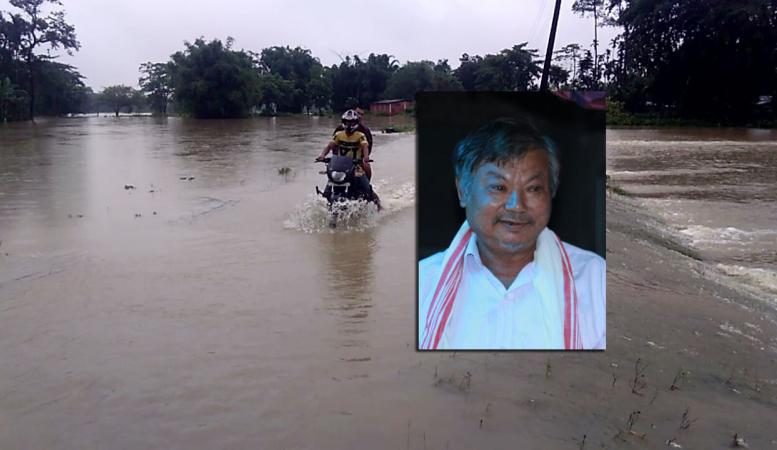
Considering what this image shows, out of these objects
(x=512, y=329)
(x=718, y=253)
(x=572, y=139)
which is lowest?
(x=718, y=253)

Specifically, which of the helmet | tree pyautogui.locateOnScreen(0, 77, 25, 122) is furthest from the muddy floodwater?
tree pyautogui.locateOnScreen(0, 77, 25, 122)

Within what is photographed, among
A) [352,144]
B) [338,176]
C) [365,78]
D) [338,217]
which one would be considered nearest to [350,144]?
[352,144]

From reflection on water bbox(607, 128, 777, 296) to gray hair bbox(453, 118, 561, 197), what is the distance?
610cm

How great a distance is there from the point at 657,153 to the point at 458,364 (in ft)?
71.7

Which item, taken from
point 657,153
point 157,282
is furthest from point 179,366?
point 657,153

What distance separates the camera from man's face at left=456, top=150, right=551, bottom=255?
172 centimetres

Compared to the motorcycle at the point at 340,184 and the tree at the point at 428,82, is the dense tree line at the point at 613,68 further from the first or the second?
the motorcycle at the point at 340,184

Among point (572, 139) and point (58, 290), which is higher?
point (572, 139)

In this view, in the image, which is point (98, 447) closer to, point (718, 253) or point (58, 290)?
point (58, 290)

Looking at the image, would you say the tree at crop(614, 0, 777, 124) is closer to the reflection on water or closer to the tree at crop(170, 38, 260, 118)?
the reflection on water

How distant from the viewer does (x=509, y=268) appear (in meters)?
1.78

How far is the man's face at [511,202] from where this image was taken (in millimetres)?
1717

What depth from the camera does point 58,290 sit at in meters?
5.64

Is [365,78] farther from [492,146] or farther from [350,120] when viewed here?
[492,146]
